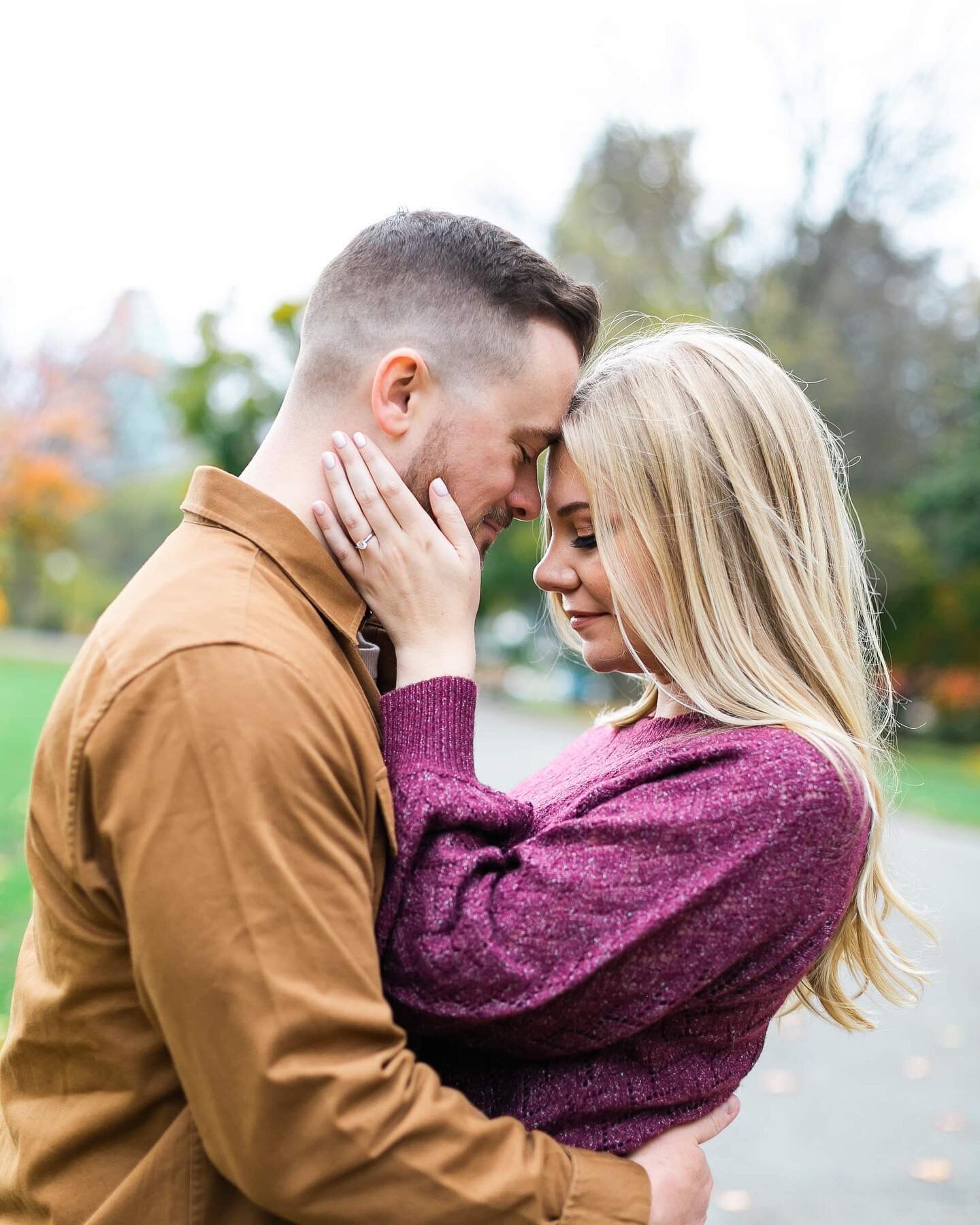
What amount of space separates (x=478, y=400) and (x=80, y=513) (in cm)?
3852

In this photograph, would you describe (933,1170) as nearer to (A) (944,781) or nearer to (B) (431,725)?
(B) (431,725)

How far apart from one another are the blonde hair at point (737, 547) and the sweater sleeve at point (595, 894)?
32cm

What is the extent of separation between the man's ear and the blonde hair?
411 millimetres

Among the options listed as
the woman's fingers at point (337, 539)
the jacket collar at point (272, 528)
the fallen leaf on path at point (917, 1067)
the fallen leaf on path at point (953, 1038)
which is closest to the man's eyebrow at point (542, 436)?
the woman's fingers at point (337, 539)

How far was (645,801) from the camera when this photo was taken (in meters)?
2.03

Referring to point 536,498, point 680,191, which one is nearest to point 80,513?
point 680,191

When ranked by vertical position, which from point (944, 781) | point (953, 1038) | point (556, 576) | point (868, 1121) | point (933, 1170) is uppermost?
point (556, 576)

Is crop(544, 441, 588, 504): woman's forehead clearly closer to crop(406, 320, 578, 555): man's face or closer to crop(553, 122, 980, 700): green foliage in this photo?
crop(406, 320, 578, 555): man's face

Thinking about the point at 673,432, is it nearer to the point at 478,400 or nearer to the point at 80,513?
the point at 478,400

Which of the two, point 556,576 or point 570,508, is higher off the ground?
point 570,508

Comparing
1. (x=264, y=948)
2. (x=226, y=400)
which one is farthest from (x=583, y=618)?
(x=226, y=400)

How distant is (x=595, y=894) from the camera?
73.8 inches

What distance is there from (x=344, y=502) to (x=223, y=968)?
95 cm

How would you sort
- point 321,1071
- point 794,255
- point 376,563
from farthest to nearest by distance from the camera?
1. point 794,255
2. point 376,563
3. point 321,1071
